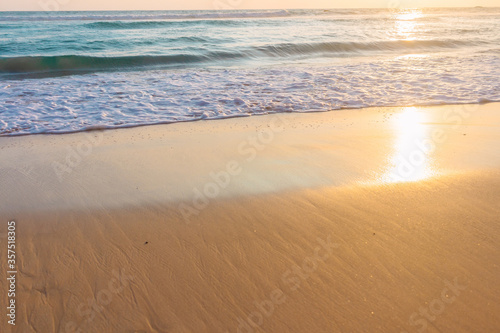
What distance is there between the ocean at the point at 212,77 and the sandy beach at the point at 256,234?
68.9 inches

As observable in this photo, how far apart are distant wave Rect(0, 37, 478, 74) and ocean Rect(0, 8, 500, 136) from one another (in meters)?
0.04

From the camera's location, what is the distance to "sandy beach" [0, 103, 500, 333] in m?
2.15

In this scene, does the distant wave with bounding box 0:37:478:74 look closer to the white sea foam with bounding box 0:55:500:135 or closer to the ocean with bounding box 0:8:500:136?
the ocean with bounding box 0:8:500:136

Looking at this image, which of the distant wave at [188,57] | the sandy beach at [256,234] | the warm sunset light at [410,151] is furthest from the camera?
the distant wave at [188,57]

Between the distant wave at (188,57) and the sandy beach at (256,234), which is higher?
the sandy beach at (256,234)

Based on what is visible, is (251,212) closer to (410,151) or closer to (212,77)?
(410,151)

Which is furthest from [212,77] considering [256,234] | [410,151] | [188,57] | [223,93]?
[256,234]

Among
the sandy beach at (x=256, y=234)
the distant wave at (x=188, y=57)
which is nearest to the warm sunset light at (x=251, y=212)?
the sandy beach at (x=256, y=234)

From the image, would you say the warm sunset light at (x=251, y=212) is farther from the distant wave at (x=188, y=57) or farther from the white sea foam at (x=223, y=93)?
the distant wave at (x=188, y=57)

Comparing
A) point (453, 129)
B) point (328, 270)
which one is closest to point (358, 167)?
point (328, 270)

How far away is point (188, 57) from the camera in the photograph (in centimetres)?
1410

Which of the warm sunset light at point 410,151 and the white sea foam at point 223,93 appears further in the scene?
the white sea foam at point 223,93

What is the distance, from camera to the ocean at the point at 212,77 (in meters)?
6.63

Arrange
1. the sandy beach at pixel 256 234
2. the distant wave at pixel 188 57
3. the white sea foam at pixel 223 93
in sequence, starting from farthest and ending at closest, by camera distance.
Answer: the distant wave at pixel 188 57 < the white sea foam at pixel 223 93 < the sandy beach at pixel 256 234
